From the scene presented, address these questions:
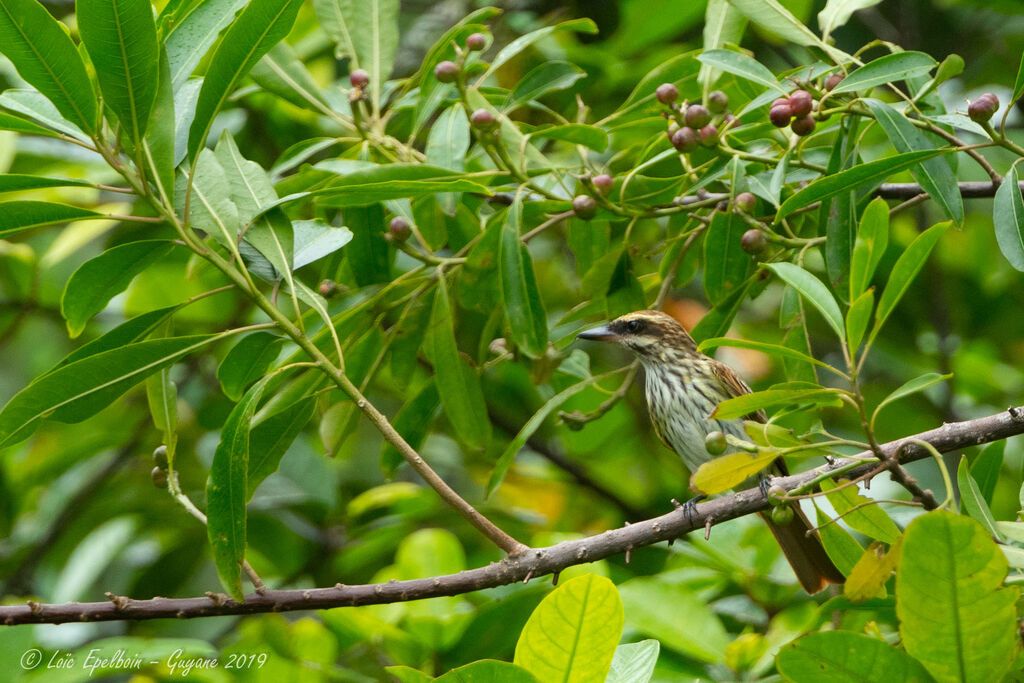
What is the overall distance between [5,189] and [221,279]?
8.03 ft

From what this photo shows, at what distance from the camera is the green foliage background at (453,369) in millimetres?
2309

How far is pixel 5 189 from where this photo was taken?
7.57 ft

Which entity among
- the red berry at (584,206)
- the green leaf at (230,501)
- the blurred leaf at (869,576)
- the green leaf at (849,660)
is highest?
the red berry at (584,206)

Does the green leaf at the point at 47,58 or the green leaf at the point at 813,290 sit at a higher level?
the green leaf at the point at 47,58

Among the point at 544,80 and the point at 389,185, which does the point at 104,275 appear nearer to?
the point at 389,185

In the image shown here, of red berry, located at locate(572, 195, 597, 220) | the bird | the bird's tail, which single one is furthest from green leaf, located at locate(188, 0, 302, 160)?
the bird's tail

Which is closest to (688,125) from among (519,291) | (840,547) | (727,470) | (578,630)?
(519,291)

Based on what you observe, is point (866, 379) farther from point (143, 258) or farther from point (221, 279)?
point (143, 258)

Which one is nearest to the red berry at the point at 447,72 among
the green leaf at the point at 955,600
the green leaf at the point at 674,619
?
the green leaf at the point at 674,619

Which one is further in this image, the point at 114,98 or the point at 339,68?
the point at 339,68

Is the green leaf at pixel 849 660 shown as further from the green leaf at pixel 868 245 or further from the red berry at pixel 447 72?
the red berry at pixel 447 72

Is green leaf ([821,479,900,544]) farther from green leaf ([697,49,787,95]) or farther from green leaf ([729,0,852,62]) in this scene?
green leaf ([729,0,852,62])

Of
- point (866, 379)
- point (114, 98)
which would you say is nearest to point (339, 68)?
point (866, 379)

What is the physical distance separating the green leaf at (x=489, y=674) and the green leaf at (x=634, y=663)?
248mm
